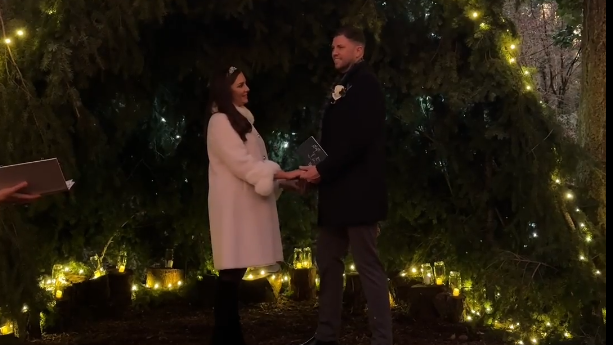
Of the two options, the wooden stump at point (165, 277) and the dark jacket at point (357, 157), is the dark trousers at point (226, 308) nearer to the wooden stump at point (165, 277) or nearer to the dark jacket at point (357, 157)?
the dark jacket at point (357, 157)

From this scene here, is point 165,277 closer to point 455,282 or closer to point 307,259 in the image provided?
point 307,259

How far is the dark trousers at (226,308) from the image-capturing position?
332 centimetres

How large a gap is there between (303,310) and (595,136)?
2.61 m

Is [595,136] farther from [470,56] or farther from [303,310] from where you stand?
[303,310]

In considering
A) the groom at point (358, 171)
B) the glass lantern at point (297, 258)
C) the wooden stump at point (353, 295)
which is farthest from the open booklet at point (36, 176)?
the glass lantern at point (297, 258)

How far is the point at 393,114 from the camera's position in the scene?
4301 millimetres

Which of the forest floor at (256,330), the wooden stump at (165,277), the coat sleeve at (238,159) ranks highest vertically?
the coat sleeve at (238,159)

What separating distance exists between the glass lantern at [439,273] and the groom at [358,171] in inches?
66.5

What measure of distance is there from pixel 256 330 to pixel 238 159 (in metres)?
1.71

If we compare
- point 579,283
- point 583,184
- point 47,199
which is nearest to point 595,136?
point 583,184

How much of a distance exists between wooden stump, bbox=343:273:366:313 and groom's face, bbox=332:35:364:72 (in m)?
2.22

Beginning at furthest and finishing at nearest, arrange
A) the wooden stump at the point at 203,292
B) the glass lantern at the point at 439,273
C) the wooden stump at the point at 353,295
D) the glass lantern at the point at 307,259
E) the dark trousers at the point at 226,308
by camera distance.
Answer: the glass lantern at the point at 307,259
the wooden stump at the point at 203,292
the wooden stump at the point at 353,295
the glass lantern at the point at 439,273
the dark trousers at the point at 226,308

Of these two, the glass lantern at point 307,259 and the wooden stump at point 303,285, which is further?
the glass lantern at point 307,259

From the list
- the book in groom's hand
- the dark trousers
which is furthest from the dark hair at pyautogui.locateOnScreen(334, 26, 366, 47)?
the dark trousers
